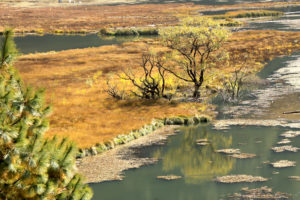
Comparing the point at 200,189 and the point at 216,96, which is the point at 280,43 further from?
the point at 200,189

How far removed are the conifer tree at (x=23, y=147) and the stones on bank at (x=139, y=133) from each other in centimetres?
1747

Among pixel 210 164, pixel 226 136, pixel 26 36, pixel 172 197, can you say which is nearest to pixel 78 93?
pixel 226 136

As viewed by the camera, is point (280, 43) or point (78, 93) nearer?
point (78, 93)

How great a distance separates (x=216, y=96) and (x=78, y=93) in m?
14.8

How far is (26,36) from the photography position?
11725 cm

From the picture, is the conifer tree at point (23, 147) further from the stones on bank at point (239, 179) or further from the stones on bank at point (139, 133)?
the stones on bank at point (139, 133)

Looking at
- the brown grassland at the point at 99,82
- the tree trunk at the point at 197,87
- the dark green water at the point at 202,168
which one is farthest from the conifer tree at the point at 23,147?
the tree trunk at the point at 197,87

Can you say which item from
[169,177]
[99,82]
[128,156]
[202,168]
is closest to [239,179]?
[202,168]

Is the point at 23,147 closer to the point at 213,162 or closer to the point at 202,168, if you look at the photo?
the point at 202,168

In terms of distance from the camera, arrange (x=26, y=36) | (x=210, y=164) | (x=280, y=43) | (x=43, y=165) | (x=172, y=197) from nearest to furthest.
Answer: (x=43, y=165) → (x=172, y=197) → (x=210, y=164) → (x=280, y=43) → (x=26, y=36)

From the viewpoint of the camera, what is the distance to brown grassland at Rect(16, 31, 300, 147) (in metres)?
38.0

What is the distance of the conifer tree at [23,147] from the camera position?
43.5 feet

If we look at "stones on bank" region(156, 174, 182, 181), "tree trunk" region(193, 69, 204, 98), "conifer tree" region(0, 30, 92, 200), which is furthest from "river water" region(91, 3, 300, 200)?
"conifer tree" region(0, 30, 92, 200)

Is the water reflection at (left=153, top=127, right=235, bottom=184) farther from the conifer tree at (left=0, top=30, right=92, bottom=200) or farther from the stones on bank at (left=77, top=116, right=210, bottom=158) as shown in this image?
the conifer tree at (left=0, top=30, right=92, bottom=200)
